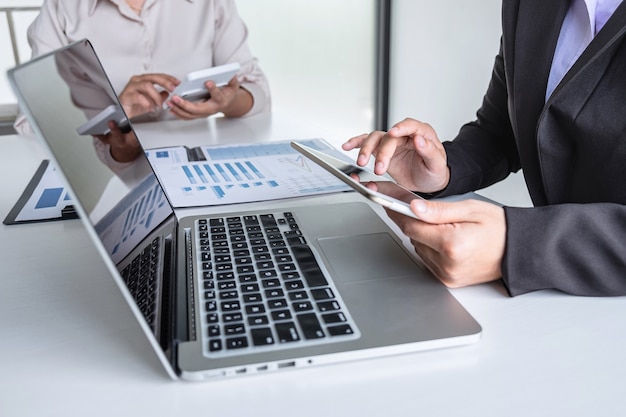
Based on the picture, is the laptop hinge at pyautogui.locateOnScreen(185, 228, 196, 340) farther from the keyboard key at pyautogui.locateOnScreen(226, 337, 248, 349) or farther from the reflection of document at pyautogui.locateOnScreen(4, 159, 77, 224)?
the reflection of document at pyautogui.locateOnScreen(4, 159, 77, 224)

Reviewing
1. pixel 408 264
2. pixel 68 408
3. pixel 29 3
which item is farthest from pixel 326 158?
pixel 29 3

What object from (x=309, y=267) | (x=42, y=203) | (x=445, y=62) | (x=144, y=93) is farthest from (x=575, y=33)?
(x=445, y=62)

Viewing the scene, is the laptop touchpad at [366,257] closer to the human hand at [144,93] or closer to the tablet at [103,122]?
the tablet at [103,122]

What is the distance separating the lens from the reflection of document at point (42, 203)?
2.63 ft

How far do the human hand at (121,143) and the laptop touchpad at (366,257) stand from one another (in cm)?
25

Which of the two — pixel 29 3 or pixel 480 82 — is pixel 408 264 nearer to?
pixel 480 82

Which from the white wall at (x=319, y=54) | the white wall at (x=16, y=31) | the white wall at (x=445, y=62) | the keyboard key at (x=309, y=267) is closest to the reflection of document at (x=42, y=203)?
the keyboard key at (x=309, y=267)

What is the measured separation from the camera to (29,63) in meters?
0.46

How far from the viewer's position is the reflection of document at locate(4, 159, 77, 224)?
802 millimetres

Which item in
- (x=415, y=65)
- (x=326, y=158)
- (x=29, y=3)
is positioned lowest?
(x=415, y=65)

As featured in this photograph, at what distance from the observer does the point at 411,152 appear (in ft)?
2.72

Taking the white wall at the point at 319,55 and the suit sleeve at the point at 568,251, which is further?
the white wall at the point at 319,55

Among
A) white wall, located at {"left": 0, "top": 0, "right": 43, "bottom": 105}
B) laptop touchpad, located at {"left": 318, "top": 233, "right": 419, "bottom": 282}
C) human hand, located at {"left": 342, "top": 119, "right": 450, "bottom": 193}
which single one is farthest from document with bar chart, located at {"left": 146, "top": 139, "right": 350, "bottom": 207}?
A: white wall, located at {"left": 0, "top": 0, "right": 43, "bottom": 105}

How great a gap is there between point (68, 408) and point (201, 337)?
0.11m
